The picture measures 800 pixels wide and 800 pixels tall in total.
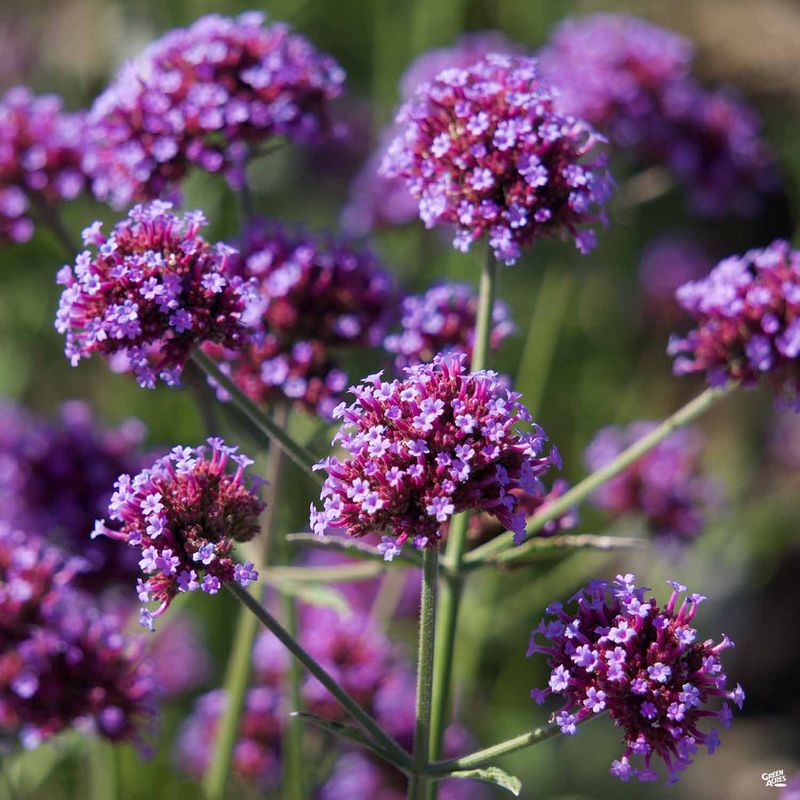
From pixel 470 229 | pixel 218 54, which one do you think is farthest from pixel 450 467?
pixel 218 54

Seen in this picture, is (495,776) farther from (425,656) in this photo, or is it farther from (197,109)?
(197,109)

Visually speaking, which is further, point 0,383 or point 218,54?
point 0,383

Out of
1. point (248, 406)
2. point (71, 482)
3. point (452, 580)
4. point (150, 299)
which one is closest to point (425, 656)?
point (452, 580)

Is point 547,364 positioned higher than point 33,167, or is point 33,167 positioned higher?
point 547,364

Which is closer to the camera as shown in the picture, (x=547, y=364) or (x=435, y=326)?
(x=435, y=326)

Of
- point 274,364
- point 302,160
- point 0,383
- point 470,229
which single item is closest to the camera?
point 470,229

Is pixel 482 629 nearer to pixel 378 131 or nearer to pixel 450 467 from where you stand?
pixel 450 467
